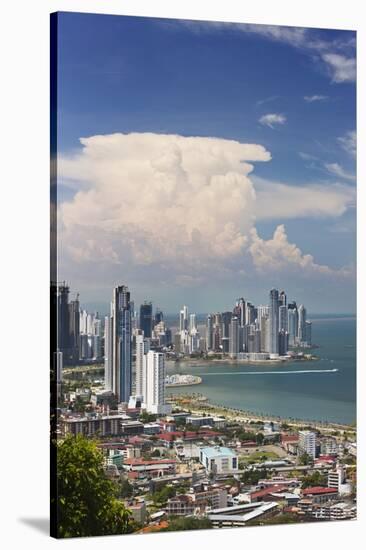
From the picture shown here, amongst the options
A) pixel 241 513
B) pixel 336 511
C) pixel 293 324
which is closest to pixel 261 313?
pixel 293 324

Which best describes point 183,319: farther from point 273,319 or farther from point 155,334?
point 273,319

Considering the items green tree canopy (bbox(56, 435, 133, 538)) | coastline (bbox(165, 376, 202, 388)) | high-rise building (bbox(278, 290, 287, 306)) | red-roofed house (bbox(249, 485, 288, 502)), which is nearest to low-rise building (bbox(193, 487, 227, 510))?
red-roofed house (bbox(249, 485, 288, 502))

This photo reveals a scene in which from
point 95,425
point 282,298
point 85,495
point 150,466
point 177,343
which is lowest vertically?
point 85,495

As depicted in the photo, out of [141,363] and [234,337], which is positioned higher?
[234,337]

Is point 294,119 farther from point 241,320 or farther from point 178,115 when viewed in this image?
point 241,320

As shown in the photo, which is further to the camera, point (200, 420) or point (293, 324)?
point (293, 324)

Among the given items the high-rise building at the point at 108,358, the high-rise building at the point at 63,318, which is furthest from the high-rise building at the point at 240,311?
the high-rise building at the point at 63,318
